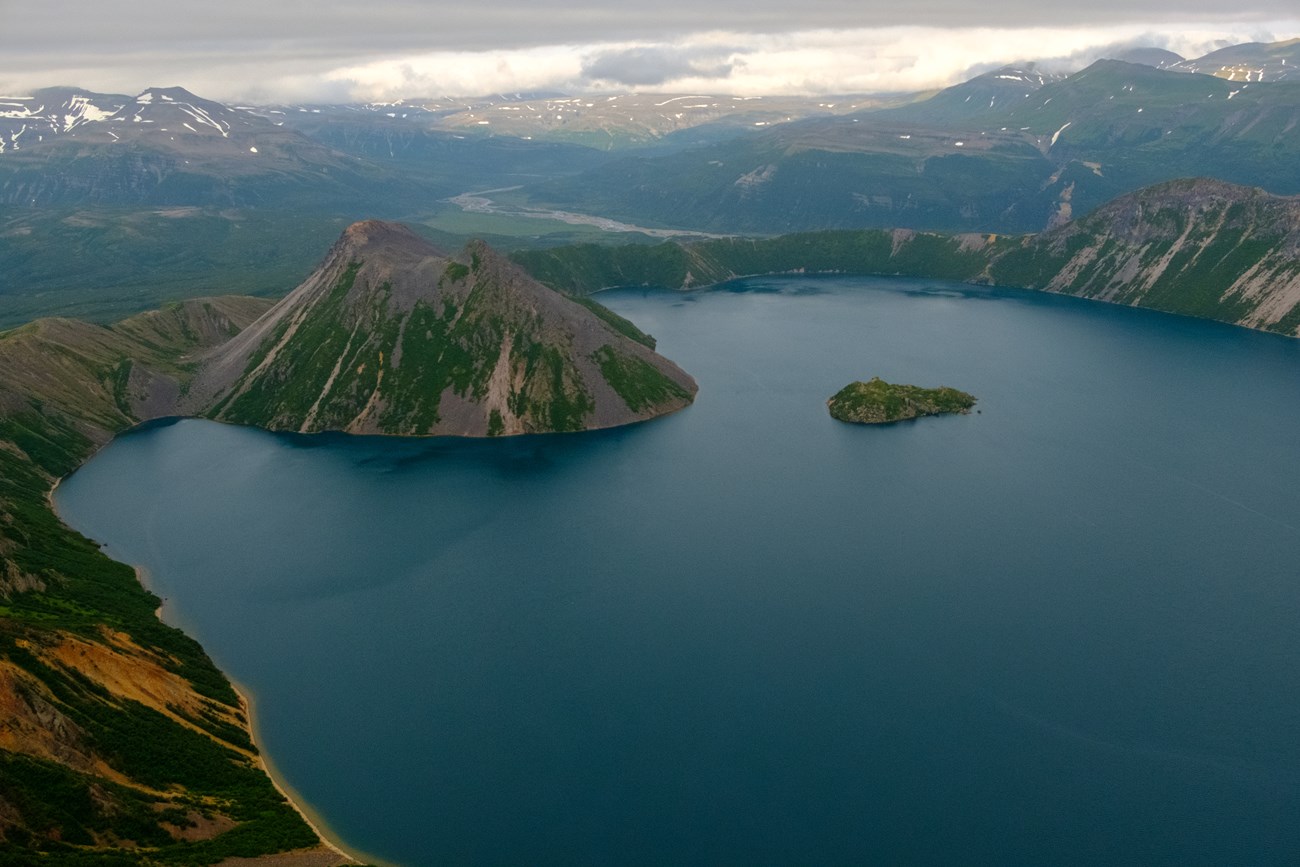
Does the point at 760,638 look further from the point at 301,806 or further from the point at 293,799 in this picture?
the point at 293,799

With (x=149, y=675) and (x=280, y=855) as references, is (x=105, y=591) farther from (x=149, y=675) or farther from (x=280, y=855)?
(x=280, y=855)

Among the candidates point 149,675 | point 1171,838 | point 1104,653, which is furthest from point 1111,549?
point 149,675

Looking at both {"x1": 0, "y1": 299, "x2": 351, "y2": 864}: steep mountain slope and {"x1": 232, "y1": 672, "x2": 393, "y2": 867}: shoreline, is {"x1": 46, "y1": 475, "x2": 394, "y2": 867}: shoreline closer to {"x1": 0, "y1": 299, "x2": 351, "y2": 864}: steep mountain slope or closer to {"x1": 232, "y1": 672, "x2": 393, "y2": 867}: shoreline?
{"x1": 232, "y1": 672, "x2": 393, "y2": 867}: shoreline

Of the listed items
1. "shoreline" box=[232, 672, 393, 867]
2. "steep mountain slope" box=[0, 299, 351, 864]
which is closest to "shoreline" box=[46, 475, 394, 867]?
"shoreline" box=[232, 672, 393, 867]

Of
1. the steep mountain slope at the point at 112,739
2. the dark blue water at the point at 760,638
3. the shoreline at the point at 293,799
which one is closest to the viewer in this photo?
the steep mountain slope at the point at 112,739

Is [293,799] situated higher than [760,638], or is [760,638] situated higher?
[293,799]

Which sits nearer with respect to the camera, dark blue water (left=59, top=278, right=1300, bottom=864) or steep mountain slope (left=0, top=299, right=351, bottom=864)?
steep mountain slope (left=0, top=299, right=351, bottom=864)

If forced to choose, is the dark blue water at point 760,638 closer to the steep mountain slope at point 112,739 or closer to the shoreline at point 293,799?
the shoreline at point 293,799

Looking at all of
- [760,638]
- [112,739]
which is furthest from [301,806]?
[760,638]

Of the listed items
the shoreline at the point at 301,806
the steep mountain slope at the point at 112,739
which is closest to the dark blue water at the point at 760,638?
the shoreline at the point at 301,806

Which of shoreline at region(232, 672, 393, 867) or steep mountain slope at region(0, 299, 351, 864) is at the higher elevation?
steep mountain slope at region(0, 299, 351, 864)
